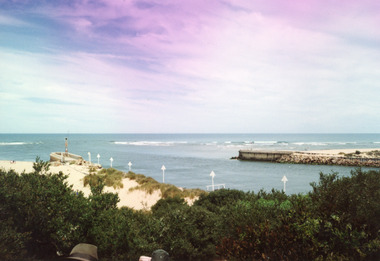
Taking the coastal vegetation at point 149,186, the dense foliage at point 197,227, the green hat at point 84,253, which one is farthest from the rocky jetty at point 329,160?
the green hat at point 84,253

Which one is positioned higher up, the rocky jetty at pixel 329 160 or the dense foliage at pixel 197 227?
the dense foliage at pixel 197 227

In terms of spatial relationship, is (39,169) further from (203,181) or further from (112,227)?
(203,181)

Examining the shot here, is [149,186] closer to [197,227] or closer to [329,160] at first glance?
[197,227]

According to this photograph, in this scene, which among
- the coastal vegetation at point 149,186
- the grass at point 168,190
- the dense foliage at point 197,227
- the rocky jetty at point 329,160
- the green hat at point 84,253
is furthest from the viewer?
the rocky jetty at point 329,160

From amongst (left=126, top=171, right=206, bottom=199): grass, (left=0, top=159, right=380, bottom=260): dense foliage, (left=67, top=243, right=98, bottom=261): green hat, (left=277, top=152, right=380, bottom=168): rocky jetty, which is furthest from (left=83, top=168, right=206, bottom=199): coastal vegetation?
(left=277, top=152, right=380, bottom=168): rocky jetty

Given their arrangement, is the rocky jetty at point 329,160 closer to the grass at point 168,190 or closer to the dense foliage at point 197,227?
the grass at point 168,190

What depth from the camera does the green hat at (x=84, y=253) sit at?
6.26m

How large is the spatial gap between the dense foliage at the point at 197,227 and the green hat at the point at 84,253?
0.41 m

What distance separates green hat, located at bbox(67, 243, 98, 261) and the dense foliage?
412 mm

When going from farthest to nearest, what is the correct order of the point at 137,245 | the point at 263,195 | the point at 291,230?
the point at 263,195 → the point at 137,245 → the point at 291,230

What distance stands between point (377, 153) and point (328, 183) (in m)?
71.8

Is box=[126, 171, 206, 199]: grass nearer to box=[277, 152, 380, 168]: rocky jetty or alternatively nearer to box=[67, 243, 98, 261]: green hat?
box=[67, 243, 98, 261]: green hat

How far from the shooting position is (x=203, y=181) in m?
36.4

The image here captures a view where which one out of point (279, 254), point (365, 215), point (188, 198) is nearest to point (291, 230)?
point (279, 254)
